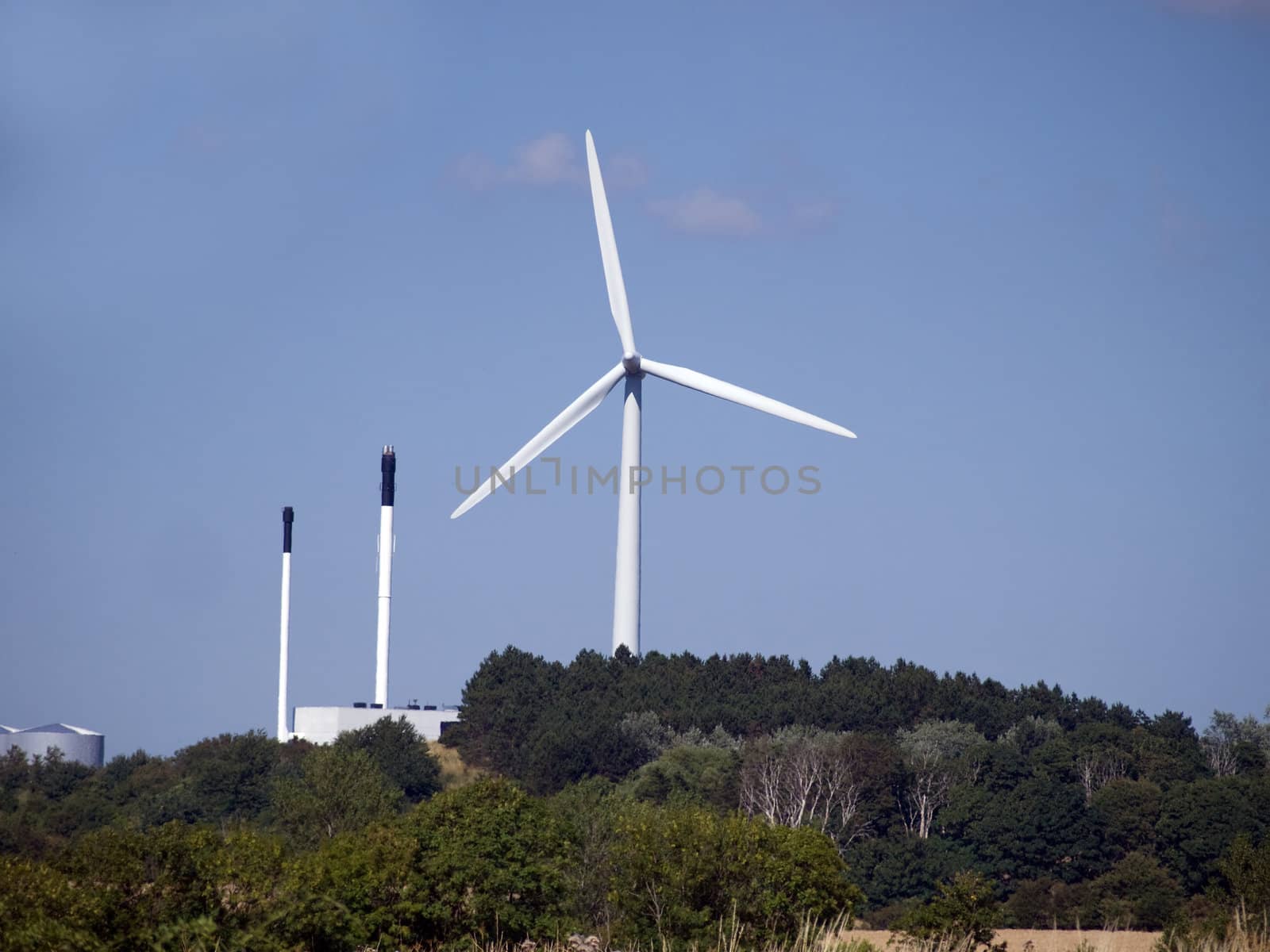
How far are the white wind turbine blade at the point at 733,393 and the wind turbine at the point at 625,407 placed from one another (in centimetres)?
4

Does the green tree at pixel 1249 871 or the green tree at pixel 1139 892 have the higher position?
the green tree at pixel 1249 871

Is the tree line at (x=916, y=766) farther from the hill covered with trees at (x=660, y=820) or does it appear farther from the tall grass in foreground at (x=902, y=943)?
the tall grass in foreground at (x=902, y=943)

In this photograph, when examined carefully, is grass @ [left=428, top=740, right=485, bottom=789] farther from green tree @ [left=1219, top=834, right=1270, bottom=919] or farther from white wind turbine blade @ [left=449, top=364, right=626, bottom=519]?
green tree @ [left=1219, top=834, right=1270, bottom=919]

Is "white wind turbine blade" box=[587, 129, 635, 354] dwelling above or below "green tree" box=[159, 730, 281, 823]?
above

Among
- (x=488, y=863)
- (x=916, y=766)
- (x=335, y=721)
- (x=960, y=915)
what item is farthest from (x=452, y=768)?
(x=488, y=863)

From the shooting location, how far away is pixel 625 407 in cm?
8656

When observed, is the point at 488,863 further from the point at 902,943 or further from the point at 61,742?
the point at 61,742

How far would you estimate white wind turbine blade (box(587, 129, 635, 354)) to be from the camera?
7719cm

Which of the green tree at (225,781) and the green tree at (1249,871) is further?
the green tree at (225,781)

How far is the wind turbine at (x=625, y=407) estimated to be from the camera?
77188 mm

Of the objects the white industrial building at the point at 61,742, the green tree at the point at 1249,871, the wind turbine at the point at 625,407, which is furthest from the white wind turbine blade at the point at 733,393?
the white industrial building at the point at 61,742

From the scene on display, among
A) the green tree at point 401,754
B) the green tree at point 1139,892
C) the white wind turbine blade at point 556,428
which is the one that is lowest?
the green tree at point 1139,892

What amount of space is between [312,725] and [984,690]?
150ft

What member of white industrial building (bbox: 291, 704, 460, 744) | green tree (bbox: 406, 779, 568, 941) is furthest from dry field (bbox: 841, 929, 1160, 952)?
white industrial building (bbox: 291, 704, 460, 744)
